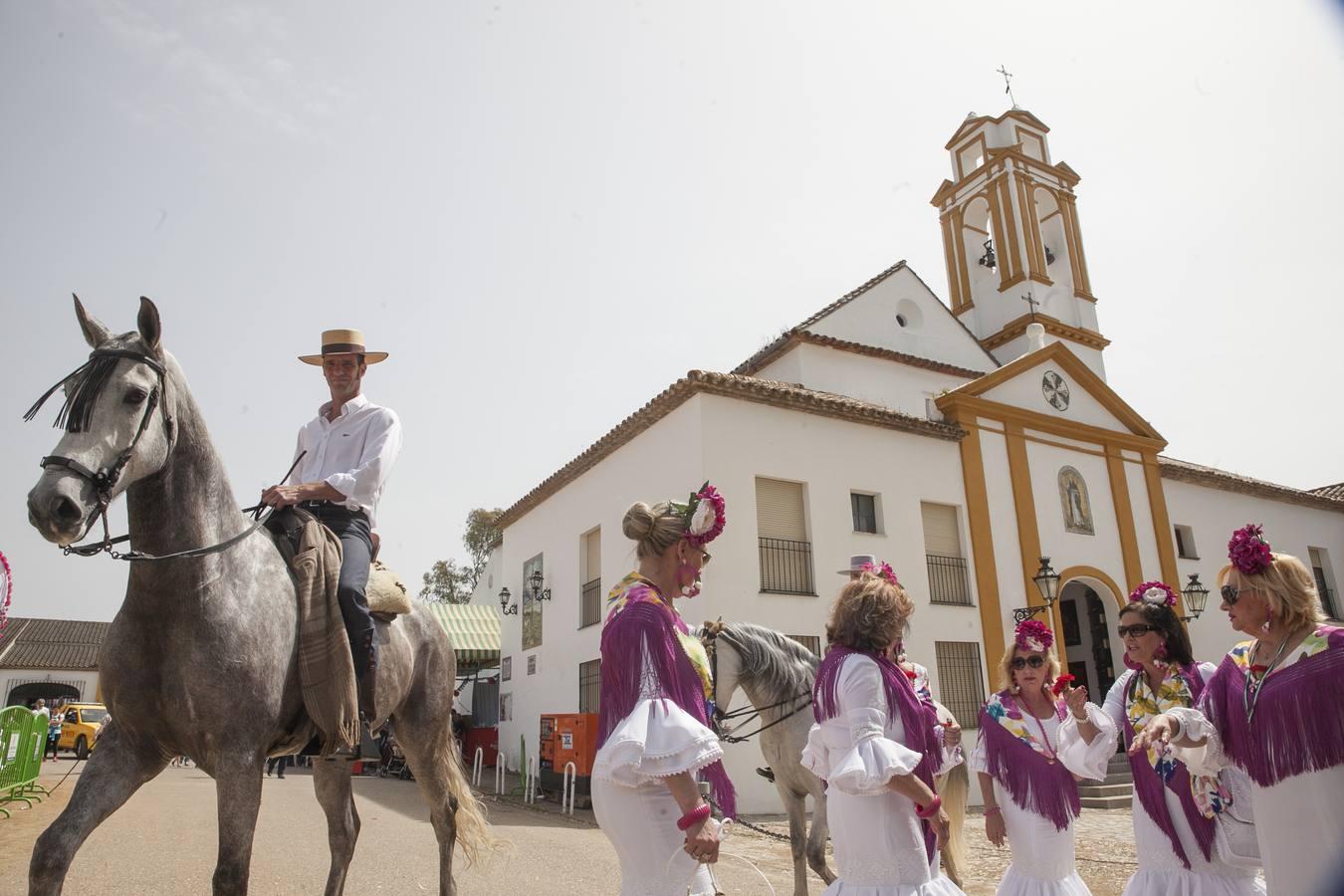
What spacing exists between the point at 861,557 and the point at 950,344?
16.0 metres

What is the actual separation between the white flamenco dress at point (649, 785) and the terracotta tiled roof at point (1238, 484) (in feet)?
68.8

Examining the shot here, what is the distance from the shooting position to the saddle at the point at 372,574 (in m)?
4.11

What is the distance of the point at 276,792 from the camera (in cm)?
1434

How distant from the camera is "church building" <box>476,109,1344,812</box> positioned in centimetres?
1458

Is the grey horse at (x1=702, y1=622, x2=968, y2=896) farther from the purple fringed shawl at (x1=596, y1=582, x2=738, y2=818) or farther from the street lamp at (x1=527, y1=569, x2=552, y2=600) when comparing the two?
the street lamp at (x1=527, y1=569, x2=552, y2=600)

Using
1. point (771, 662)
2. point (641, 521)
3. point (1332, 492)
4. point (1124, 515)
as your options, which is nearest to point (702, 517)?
point (641, 521)

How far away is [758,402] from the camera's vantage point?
14727mm

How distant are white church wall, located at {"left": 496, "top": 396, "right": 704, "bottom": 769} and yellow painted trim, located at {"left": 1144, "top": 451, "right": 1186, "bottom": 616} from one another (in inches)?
461

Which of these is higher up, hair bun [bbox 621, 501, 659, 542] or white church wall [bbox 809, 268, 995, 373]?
white church wall [bbox 809, 268, 995, 373]

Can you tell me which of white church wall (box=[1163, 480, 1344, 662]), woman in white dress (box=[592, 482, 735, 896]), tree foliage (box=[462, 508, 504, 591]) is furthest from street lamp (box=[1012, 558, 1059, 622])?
tree foliage (box=[462, 508, 504, 591])

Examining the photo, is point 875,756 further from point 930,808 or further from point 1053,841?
point 1053,841

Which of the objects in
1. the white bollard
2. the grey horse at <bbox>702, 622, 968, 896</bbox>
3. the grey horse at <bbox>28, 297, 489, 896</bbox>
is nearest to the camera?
the grey horse at <bbox>28, 297, 489, 896</bbox>

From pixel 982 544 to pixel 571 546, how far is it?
27.0 feet

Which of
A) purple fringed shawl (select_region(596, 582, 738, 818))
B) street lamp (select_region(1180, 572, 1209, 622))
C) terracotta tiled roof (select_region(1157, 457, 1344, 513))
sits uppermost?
terracotta tiled roof (select_region(1157, 457, 1344, 513))
